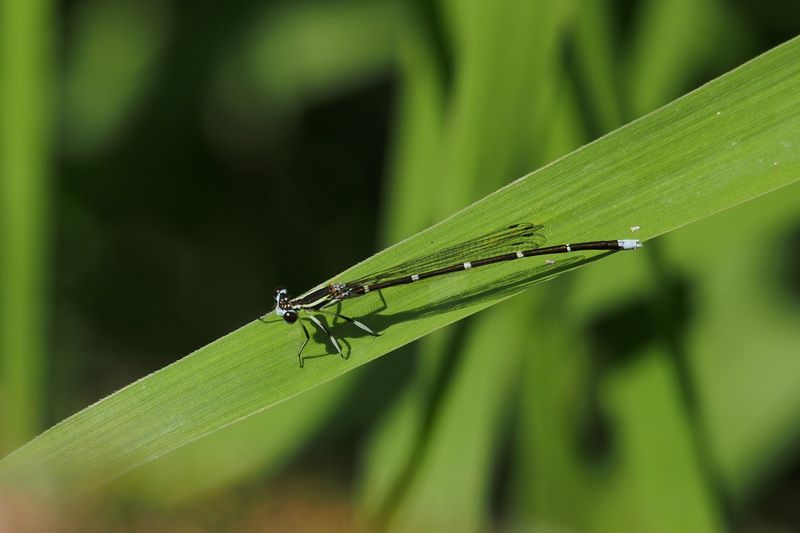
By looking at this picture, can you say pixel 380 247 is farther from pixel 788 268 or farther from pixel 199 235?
pixel 788 268

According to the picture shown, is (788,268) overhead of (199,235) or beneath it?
beneath

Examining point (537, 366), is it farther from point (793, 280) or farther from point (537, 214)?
point (793, 280)

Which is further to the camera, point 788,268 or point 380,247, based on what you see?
point 788,268

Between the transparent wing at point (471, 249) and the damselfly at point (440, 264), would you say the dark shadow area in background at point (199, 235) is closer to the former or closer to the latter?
the damselfly at point (440, 264)

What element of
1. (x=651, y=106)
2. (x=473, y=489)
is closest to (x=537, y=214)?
(x=473, y=489)

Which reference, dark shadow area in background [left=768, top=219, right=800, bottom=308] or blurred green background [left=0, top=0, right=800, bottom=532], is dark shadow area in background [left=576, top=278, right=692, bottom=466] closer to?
blurred green background [left=0, top=0, right=800, bottom=532]

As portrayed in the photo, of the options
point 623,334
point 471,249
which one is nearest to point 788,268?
point 623,334

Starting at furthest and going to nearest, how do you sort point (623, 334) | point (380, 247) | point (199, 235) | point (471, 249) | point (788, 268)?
1. point (199, 235)
2. point (788, 268)
3. point (380, 247)
4. point (623, 334)
5. point (471, 249)
